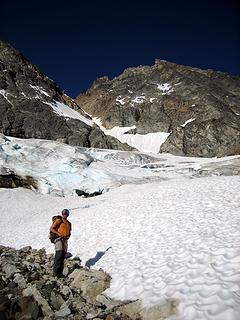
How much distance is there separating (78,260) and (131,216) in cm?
462

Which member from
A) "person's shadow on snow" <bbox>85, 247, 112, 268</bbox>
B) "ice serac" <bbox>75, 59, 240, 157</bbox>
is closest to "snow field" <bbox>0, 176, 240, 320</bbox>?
A: "person's shadow on snow" <bbox>85, 247, 112, 268</bbox>

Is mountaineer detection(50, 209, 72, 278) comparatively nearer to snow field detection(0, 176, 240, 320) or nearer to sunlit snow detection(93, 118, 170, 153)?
snow field detection(0, 176, 240, 320)

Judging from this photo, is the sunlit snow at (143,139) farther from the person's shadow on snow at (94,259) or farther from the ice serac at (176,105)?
the person's shadow on snow at (94,259)

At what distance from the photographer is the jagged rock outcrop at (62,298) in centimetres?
727

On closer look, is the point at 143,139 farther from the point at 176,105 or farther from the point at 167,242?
the point at 167,242

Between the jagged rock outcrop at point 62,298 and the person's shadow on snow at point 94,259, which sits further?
the person's shadow on snow at point 94,259

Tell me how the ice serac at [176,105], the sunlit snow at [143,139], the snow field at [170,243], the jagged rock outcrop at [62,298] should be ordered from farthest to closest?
the sunlit snow at [143,139] → the ice serac at [176,105] → the jagged rock outcrop at [62,298] → the snow field at [170,243]

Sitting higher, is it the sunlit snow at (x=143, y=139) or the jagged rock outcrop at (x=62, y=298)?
the sunlit snow at (x=143, y=139)

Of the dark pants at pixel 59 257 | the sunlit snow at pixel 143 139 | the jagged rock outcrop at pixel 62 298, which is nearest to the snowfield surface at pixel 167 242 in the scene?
the jagged rock outcrop at pixel 62 298

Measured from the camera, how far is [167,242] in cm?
1114

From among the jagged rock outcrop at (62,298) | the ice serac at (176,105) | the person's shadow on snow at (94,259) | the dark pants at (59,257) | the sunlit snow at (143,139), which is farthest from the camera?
the sunlit snow at (143,139)

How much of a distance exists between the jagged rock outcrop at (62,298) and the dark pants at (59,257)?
9.6 inches

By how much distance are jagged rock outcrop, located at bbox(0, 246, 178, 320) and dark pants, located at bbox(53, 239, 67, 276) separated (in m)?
0.25

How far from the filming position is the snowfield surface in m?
7.12
